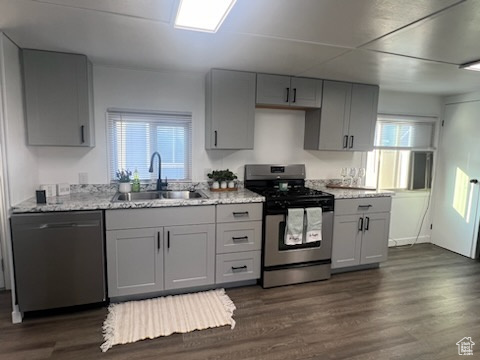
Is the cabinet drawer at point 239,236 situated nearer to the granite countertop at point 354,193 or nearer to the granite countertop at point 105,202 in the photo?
the granite countertop at point 105,202

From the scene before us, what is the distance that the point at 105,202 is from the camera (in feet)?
8.09

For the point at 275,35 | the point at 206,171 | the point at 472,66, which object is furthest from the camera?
the point at 206,171

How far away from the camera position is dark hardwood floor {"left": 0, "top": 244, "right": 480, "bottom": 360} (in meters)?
2.02

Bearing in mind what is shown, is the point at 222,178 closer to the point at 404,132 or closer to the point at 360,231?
the point at 360,231

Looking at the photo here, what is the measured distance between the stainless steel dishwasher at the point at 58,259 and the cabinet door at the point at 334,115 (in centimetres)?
265

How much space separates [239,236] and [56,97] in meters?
2.16

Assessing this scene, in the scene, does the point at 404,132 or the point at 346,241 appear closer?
the point at 346,241

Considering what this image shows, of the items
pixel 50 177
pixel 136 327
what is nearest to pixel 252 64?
pixel 50 177

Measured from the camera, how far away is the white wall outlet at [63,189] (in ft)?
8.97

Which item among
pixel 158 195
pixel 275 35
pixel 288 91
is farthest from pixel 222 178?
pixel 275 35

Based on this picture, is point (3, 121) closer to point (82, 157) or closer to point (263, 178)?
point (82, 157)

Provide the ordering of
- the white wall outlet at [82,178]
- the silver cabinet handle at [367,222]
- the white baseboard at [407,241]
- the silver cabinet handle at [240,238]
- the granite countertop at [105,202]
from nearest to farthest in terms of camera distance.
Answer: the granite countertop at [105,202], the silver cabinet handle at [240,238], the white wall outlet at [82,178], the silver cabinet handle at [367,222], the white baseboard at [407,241]

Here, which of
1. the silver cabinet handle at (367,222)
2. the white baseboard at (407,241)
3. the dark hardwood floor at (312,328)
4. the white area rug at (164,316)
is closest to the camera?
the dark hardwood floor at (312,328)

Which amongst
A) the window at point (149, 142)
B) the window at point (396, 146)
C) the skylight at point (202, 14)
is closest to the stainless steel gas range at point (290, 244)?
the window at point (149, 142)
